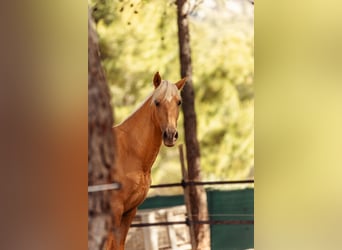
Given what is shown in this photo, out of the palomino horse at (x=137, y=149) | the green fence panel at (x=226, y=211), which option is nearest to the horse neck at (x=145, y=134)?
the palomino horse at (x=137, y=149)

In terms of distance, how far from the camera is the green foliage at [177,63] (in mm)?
3971

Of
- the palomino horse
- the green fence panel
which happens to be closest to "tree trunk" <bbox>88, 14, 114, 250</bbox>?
the palomino horse

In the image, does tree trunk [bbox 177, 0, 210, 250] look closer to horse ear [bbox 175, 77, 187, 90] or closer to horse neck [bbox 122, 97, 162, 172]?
horse ear [bbox 175, 77, 187, 90]

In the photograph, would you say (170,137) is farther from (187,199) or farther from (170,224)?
(170,224)

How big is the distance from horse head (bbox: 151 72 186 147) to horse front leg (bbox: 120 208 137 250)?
0.50 meters

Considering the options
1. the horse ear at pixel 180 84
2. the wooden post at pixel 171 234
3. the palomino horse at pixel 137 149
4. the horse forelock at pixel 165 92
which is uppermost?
the horse ear at pixel 180 84

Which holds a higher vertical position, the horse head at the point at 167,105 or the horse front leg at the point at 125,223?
the horse head at the point at 167,105

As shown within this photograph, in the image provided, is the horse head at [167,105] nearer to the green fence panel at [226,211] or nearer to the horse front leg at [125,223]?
→ the green fence panel at [226,211]

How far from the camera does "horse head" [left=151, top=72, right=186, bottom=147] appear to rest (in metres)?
3.95

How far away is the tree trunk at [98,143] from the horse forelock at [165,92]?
31cm

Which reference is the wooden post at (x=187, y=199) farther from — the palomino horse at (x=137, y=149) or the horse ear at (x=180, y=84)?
the horse ear at (x=180, y=84)
